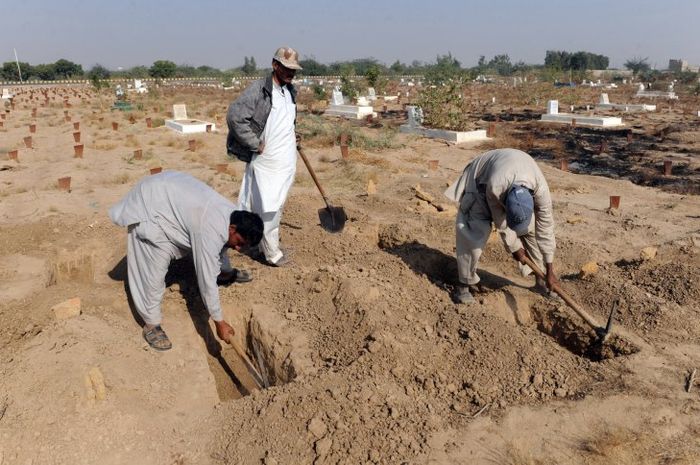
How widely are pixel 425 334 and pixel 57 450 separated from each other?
7.15ft

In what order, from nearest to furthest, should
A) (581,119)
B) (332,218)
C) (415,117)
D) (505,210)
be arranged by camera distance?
(505,210) < (332,218) < (415,117) < (581,119)

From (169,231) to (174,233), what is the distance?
0.03 metres

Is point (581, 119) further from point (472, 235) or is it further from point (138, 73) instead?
point (138, 73)

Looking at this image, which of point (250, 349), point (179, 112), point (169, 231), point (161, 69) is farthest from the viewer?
point (161, 69)

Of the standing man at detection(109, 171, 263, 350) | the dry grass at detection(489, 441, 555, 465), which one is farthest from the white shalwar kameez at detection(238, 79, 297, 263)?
the dry grass at detection(489, 441, 555, 465)

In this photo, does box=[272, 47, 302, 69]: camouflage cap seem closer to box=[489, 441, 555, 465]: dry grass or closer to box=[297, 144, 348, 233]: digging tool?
box=[297, 144, 348, 233]: digging tool

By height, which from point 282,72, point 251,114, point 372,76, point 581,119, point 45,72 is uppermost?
point 45,72

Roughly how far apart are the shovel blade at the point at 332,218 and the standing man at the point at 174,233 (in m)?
2.21

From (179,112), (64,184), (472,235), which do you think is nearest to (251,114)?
(472,235)

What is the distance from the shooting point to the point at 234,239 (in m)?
3.01

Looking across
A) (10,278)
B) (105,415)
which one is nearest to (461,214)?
(105,415)

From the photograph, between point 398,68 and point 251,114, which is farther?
point 398,68

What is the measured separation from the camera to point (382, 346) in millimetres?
3332

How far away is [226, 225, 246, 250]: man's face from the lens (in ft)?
9.80
